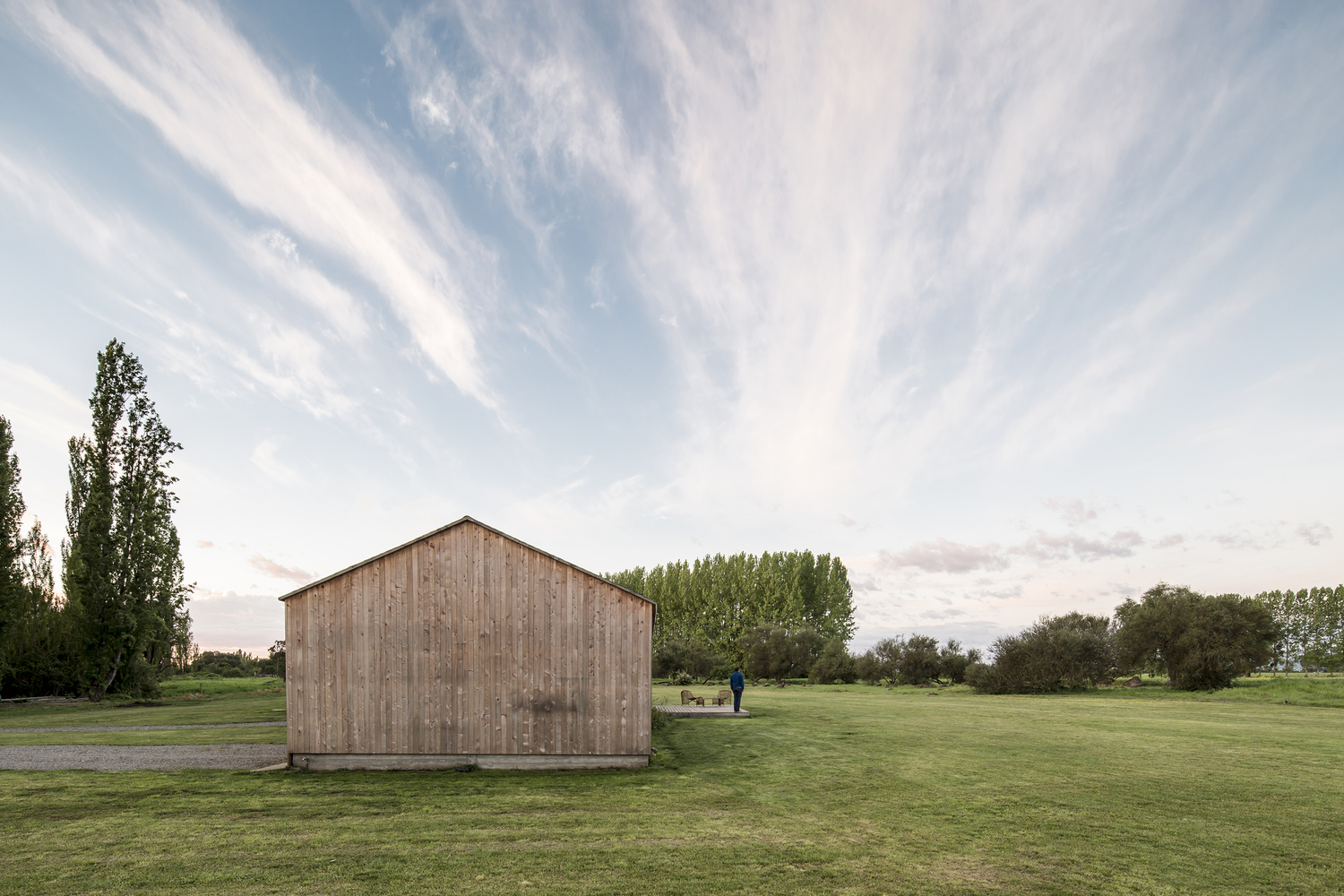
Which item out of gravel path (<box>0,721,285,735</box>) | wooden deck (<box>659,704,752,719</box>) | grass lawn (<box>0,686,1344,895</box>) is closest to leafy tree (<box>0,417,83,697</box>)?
gravel path (<box>0,721,285,735</box>)

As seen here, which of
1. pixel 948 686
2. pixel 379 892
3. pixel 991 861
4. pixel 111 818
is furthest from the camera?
pixel 948 686

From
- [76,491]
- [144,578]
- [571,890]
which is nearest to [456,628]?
[571,890]

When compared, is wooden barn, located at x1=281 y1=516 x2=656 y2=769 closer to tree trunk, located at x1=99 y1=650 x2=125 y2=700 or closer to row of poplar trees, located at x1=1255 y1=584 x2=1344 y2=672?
tree trunk, located at x1=99 y1=650 x2=125 y2=700

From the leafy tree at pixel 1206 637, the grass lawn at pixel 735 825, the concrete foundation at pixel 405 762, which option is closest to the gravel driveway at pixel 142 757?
the concrete foundation at pixel 405 762

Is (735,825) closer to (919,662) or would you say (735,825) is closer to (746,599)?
(919,662)

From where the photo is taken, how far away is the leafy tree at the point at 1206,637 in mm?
35344

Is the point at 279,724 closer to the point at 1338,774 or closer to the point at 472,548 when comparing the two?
the point at 472,548

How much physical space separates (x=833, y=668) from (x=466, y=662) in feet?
149

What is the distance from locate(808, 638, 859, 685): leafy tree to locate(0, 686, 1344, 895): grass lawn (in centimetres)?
3853

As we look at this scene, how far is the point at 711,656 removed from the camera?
2267 inches

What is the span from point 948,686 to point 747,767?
37050mm

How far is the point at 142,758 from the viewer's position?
52.0 ft

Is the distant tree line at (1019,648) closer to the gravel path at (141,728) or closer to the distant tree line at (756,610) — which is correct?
the distant tree line at (756,610)

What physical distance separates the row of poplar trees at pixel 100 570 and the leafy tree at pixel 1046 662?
49090 mm
